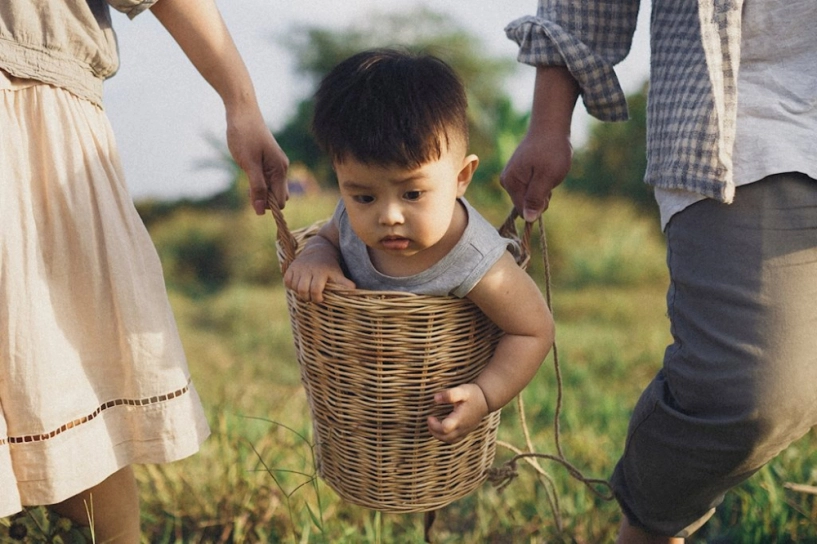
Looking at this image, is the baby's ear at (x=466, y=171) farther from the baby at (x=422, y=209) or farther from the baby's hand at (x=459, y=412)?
the baby's hand at (x=459, y=412)

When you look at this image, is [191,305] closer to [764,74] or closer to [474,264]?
[474,264]

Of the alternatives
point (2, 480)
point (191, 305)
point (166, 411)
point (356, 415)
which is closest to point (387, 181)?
point (356, 415)

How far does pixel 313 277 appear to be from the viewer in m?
1.66

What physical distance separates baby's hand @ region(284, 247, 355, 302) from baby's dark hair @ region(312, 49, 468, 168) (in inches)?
8.5

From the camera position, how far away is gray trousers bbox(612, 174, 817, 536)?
55.6 inches

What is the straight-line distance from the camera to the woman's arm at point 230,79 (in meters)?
1.65

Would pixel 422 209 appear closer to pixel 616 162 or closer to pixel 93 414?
pixel 93 414

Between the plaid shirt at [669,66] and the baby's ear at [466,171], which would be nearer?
the plaid shirt at [669,66]

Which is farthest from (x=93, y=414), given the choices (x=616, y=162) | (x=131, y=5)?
(x=616, y=162)

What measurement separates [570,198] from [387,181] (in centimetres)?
467

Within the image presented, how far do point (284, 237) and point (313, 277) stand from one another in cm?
15

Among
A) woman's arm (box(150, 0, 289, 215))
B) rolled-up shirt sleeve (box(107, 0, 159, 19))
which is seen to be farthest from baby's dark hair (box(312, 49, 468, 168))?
rolled-up shirt sleeve (box(107, 0, 159, 19))

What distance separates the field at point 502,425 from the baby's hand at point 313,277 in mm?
438

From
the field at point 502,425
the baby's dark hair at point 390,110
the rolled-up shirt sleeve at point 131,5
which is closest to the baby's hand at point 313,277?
the baby's dark hair at point 390,110
